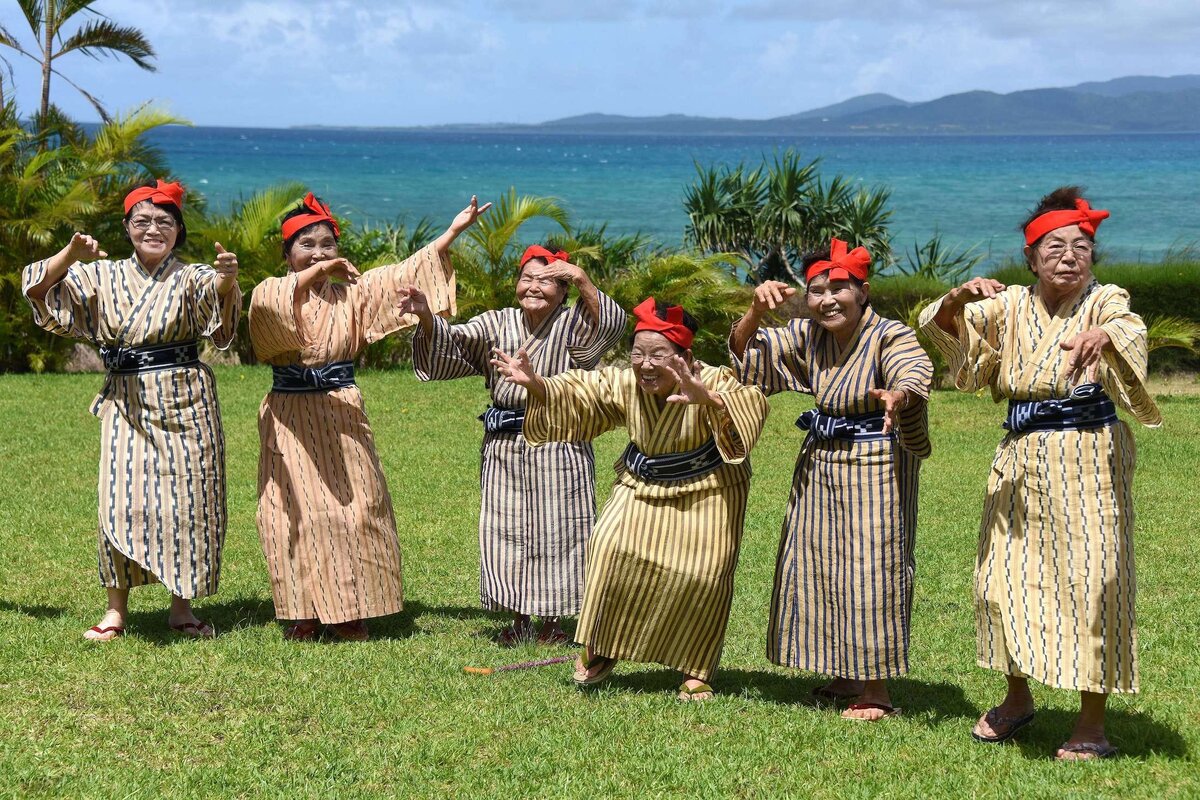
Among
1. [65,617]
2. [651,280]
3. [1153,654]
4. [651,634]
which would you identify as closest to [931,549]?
A: [1153,654]

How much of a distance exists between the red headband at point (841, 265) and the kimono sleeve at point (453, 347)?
1.86 metres

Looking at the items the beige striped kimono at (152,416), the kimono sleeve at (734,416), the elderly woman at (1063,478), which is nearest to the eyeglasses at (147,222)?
the beige striped kimono at (152,416)

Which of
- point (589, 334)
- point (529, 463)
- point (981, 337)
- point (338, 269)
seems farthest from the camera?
point (529, 463)

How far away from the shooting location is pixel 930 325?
557cm

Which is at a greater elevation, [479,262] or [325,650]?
[479,262]

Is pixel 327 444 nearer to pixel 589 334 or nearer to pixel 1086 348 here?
pixel 589 334

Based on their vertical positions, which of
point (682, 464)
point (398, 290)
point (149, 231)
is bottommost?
point (682, 464)

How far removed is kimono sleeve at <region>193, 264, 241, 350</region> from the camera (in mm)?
6605

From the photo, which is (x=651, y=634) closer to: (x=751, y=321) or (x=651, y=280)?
(x=751, y=321)

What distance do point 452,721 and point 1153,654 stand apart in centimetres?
334

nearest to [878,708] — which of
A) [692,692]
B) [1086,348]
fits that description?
[692,692]

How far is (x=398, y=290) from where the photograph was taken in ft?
22.4

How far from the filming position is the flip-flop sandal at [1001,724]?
17.6 feet

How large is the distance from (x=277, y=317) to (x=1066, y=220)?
11.5 ft
